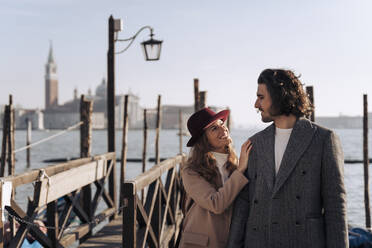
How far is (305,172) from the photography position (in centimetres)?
203

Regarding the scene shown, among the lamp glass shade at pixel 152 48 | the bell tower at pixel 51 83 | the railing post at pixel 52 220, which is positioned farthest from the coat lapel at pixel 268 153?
the bell tower at pixel 51 83

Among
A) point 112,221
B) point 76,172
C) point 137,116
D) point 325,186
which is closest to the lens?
point 325,186

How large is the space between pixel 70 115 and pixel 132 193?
14144 cm

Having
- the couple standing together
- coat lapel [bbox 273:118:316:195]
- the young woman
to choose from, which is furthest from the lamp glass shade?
coat lapel [bbox 273:118:316:195]

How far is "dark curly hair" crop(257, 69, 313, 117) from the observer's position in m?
2.05

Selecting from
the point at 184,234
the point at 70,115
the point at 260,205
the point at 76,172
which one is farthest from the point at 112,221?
the point at 70,115

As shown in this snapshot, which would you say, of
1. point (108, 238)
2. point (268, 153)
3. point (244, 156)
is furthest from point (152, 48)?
point (268, 153)

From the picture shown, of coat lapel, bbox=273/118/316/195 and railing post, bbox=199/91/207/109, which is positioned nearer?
coat lapel, bbox=273/118/316/195

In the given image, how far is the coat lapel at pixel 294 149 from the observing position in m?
2.05

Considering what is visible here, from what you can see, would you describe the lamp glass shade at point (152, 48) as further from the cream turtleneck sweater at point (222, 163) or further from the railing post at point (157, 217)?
the cream turtleneck sweater at point (222, 163)

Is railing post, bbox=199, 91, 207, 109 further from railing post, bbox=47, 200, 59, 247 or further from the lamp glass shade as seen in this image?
railing post, bbox=47, 200, 59, 247

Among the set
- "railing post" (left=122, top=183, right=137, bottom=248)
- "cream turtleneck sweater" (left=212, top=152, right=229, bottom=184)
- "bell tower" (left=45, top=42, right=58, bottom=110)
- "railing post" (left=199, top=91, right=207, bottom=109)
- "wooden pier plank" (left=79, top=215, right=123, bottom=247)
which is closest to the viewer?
"cream turtleneck sweater" (left=212, top=152, right=229, bottom=184)

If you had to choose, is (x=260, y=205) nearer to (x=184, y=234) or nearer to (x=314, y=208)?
(x=314, y=208)

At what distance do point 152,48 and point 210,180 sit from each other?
5732 millimetres
